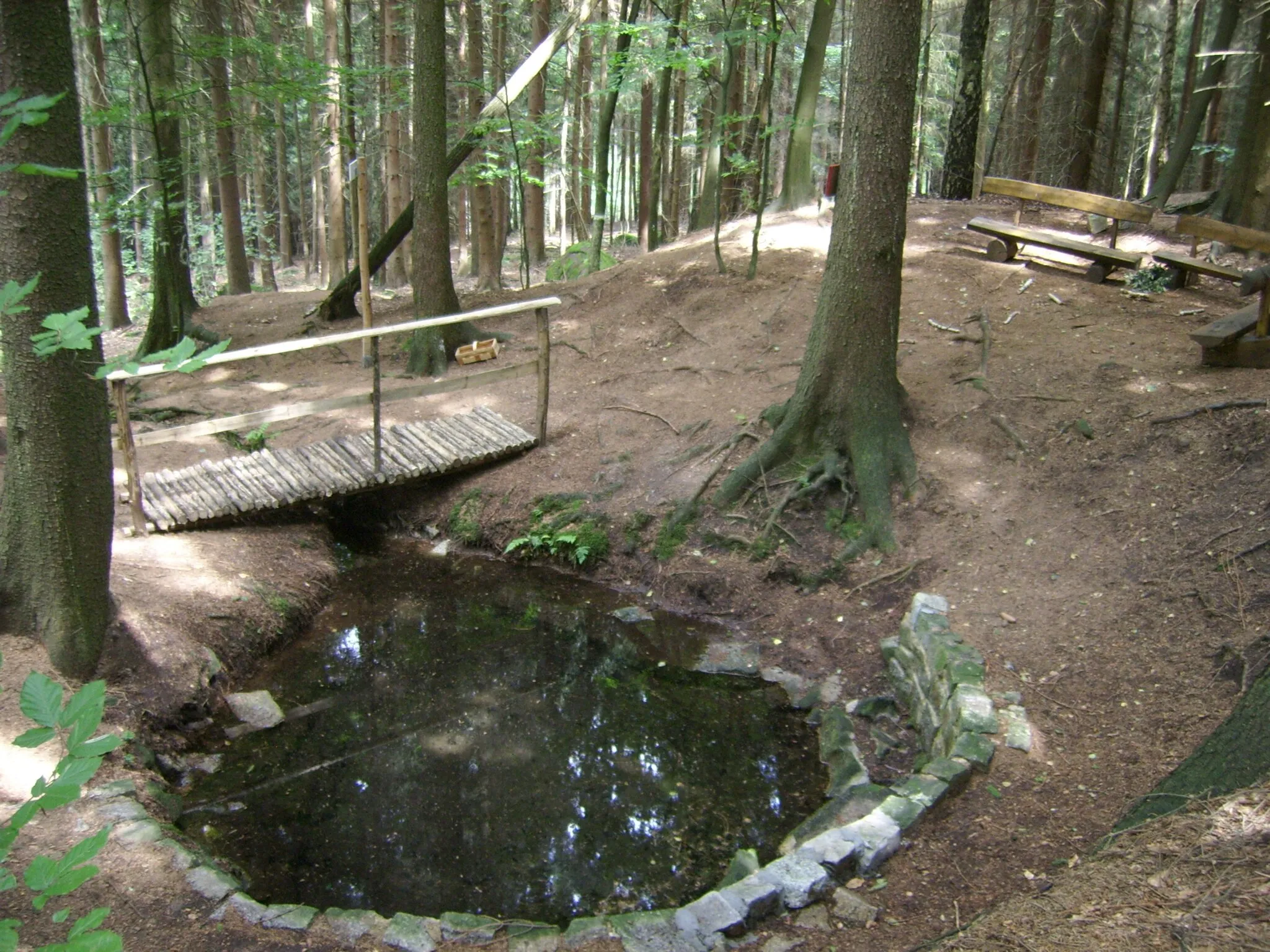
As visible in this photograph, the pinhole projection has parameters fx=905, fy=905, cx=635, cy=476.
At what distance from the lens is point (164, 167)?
11.5 metres

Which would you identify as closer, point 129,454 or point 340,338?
point 129,454

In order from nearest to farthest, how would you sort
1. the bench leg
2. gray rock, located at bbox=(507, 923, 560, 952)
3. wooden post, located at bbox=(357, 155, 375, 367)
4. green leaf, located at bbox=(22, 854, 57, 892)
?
green leaf, located at bbox=(22, 854, 57, 892) → gray rock, located at bbox=(507, 923, 560, 952) → wooden post, located at bbox=(357, 155, 375, 367) → the bench leg

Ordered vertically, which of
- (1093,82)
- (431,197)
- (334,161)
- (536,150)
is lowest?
(431,197)

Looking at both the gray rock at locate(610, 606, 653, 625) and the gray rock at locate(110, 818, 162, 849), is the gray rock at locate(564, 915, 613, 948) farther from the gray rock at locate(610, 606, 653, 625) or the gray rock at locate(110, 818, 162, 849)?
the gray rock at locate(610, 606, 653, 625)

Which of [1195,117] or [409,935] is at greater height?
[1195,117]

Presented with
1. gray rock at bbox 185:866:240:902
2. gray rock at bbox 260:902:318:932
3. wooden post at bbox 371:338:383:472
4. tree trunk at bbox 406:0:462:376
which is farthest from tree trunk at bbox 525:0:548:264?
gray rock at bbox 260:902:318:932

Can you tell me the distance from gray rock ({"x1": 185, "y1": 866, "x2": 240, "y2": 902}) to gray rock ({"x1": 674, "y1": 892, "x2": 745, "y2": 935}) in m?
1.87

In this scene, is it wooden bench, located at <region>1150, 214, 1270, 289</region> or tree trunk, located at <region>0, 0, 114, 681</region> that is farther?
wooden bench, located at <region>1150, 214, 1270, 289</region>

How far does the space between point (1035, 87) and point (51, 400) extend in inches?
658

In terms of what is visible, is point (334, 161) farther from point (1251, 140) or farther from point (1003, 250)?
point (1251, 140)

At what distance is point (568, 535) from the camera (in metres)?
7.89

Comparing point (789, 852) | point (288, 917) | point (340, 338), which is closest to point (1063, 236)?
point (340, 338)

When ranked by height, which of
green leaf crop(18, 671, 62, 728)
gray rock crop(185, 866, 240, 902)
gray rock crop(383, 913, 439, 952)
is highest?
green leaf crop(18, 671, 62, 728)

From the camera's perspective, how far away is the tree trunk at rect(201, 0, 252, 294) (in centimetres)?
1264
